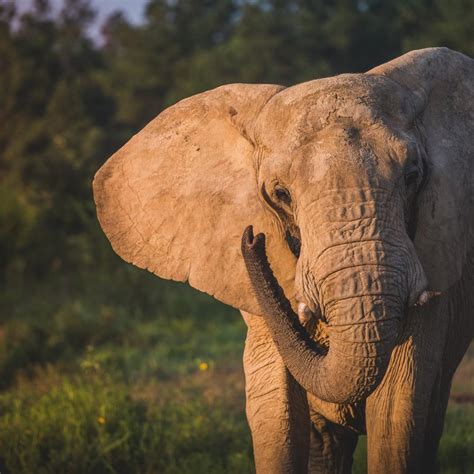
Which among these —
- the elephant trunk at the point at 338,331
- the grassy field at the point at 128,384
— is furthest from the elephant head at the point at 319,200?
the grassy field at the point at 128,384

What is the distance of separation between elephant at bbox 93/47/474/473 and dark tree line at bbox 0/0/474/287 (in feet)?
25.0

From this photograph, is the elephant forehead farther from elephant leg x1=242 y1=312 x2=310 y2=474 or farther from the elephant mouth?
elephant leg x1=242 y1=312 x2=310 y2=474

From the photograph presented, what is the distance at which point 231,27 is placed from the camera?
23.7 metres

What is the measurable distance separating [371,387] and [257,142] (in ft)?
3.36

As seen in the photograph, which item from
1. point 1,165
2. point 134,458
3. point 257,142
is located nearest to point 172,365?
point 134,458

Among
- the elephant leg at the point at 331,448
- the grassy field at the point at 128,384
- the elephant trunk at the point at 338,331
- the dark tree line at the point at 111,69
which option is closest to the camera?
the elephant trunk at the point at 338,331

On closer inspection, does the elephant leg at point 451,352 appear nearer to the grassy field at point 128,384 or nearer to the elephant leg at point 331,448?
the elephant leg at point 331,448

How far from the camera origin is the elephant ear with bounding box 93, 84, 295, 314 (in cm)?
410

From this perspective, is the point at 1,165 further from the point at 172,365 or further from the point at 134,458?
the point at 134,458

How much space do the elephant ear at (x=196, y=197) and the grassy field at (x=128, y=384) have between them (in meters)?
1.64

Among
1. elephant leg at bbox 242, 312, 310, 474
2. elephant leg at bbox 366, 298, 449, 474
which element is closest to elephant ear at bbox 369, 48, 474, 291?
elephant leg at bbox 366, 298, 449, 474

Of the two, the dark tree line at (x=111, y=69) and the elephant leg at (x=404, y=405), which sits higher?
the dark tree line at (x=111, y=69)

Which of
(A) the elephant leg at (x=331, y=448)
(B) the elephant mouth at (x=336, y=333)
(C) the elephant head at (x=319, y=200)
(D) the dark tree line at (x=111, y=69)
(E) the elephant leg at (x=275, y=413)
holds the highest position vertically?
(D) the dark tree line at (x=111, y=69)

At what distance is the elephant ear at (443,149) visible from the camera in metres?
3.92
